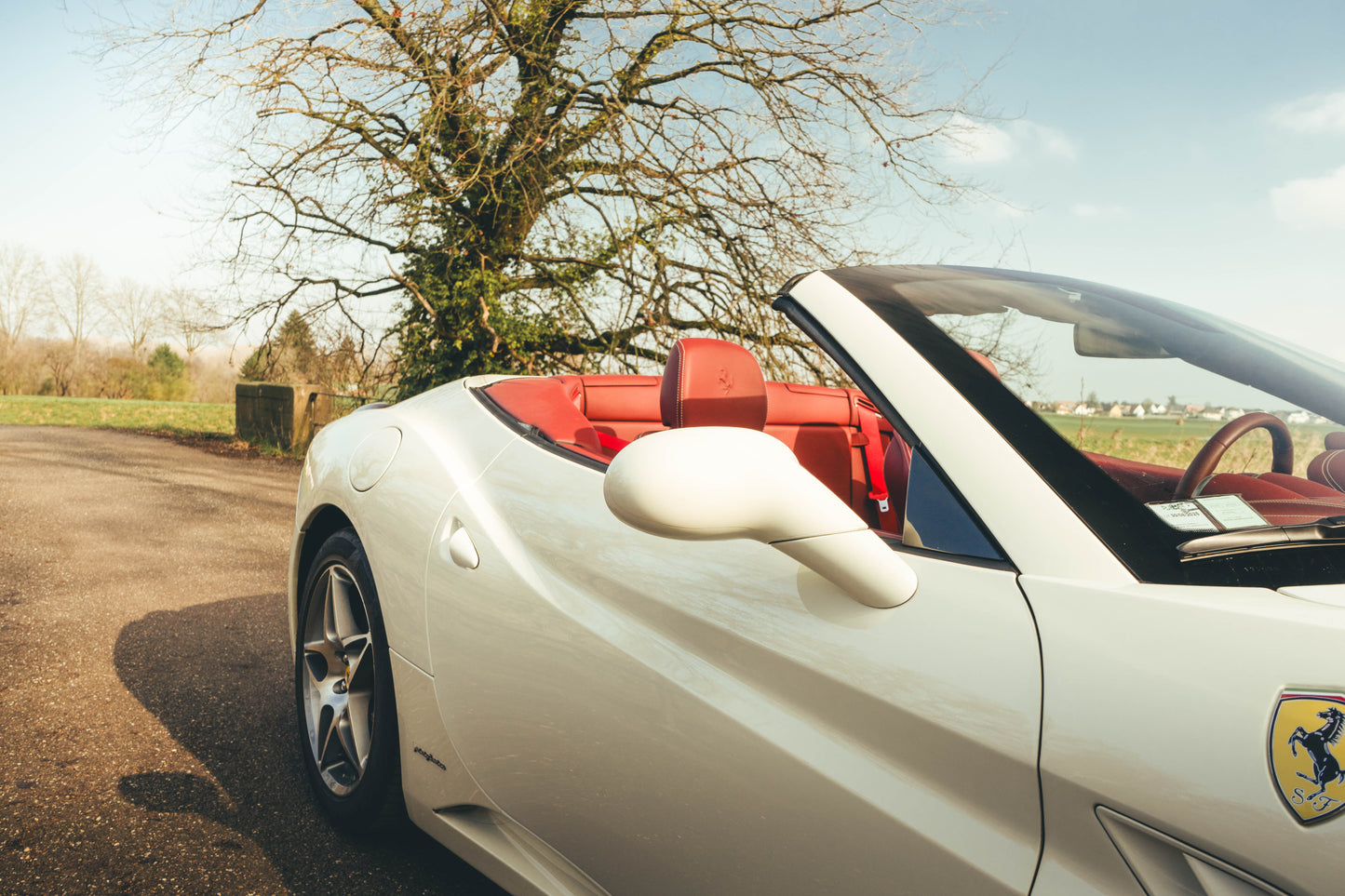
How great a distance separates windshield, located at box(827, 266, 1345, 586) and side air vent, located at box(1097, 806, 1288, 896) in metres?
0.34

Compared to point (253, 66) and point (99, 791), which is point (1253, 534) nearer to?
point (99, 791)

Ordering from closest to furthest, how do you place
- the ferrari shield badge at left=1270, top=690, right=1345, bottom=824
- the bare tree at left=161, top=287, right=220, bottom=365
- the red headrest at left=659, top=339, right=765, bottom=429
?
the ferrari shield badge at left=1270, top=690, right=1345, bottom=824, the red headrest at left=659, top=339, right=765, bottom=429, the bare tree at left=161, top=287, right=220, bottom=365

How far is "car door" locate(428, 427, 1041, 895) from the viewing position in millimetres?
1086

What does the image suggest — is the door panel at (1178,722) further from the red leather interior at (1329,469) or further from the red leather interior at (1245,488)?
the red leather interior at (1329,469)

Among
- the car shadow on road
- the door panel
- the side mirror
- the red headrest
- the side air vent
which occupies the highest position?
the red headrest

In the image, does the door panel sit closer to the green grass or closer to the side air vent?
the side air vent

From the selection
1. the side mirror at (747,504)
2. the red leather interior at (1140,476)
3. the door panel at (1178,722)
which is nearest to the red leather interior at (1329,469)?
the red leather interior at (1140,476)

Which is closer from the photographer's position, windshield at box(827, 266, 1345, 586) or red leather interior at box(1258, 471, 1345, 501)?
windshield at box(827, 266, 1345, 586)

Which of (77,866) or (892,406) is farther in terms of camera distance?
(77,866)

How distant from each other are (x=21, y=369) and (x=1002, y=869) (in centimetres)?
6251

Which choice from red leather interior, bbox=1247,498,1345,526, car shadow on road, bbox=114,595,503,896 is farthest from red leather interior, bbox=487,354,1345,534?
car shadow on road, bbox=114,595,503,896

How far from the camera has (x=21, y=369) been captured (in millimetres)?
50438

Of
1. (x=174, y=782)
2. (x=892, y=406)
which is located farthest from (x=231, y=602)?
(x=892, y=406)

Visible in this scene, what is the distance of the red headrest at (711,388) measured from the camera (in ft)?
6.55
